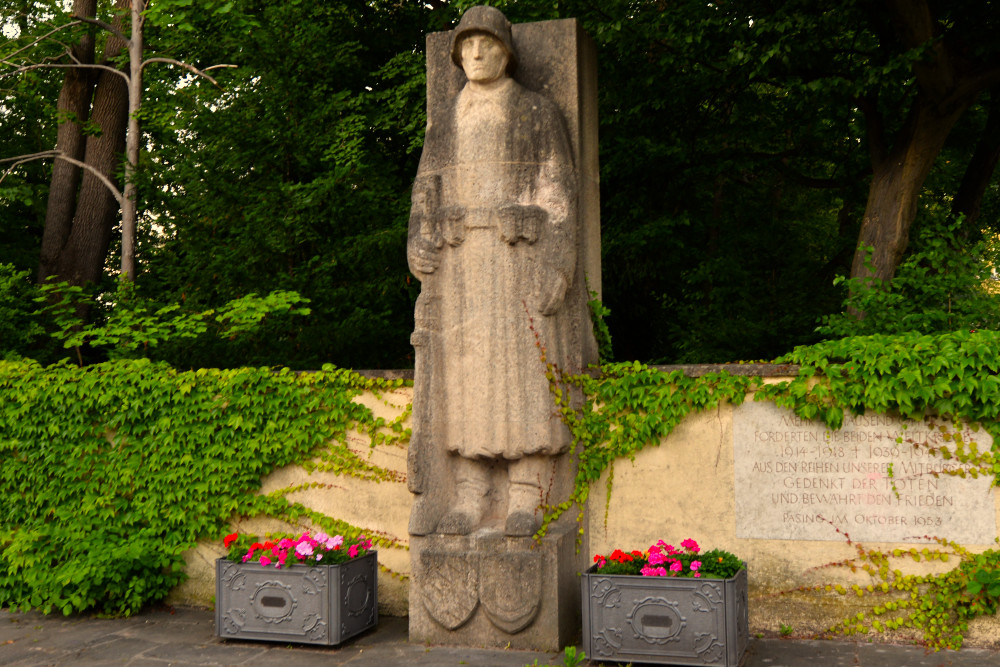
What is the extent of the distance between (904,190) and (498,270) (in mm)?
4974

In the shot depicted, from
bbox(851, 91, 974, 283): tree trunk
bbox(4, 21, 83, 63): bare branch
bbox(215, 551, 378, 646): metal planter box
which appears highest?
bbox(4, 21, 83, 63): bare branch

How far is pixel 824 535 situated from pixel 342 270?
20.7 feet

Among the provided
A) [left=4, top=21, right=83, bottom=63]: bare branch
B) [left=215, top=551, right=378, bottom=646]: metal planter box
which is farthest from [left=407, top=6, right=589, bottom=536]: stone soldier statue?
[left=4, top=21, right=83, bottom=63]: bare branch

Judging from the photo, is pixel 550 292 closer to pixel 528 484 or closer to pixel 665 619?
pixel 528 484

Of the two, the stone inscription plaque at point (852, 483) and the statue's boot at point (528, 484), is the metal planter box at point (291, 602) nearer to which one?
the statue's boot at point (528, 484)

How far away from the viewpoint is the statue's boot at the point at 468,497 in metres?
6.12

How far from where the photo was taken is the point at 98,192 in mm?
12383

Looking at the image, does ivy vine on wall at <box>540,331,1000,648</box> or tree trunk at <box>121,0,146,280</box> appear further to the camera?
tree trunk at <box>121,0,146,280</box>

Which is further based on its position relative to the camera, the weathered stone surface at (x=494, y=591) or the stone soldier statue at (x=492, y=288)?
the stone soldier statue at (x=492, y=288)

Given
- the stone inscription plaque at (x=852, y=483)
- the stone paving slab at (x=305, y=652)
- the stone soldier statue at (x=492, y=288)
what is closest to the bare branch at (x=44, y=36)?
the stone soldier statue at (x=492, y=288)

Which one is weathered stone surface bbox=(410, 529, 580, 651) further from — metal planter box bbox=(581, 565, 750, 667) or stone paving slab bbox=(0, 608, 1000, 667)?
metal planter box bbox=(581, 565, 750, 667)

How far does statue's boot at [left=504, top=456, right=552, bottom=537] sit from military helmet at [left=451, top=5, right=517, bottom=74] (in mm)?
2684

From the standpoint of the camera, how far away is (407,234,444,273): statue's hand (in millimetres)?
6359

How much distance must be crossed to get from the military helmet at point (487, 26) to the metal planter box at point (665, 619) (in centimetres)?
346
